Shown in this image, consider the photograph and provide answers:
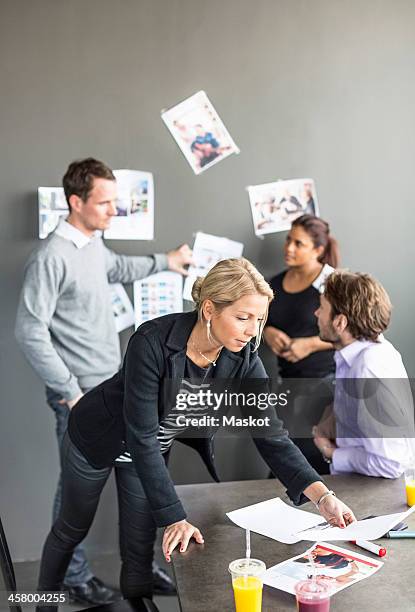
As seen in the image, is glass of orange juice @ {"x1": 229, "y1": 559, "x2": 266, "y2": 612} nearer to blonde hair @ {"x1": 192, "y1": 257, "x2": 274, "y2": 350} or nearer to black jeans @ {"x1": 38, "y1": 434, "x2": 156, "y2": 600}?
blonde hair @ {"x1": 192, "y1": 257, "x2": 274, "y2": 350}

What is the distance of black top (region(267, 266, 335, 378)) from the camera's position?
2.94 metres

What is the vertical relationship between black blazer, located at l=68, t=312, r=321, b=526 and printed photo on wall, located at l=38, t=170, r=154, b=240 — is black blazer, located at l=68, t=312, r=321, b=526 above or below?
below

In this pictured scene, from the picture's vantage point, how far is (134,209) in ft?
9.77

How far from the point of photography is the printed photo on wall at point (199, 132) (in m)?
2.95

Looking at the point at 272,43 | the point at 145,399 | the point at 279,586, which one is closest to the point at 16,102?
the point at 272,43

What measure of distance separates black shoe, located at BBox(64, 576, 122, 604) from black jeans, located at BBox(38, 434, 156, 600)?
56 cm

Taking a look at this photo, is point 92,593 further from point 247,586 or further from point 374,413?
point 247,586

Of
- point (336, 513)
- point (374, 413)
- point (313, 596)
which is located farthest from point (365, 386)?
point (313, 596)

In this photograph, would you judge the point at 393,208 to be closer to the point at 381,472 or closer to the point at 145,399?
the point at 381,472

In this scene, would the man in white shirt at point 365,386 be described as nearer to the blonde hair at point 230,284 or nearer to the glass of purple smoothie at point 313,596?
the blonde hair at point 230,284

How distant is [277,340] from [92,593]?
114cm

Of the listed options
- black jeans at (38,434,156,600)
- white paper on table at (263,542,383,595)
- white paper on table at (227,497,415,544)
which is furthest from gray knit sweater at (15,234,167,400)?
white paper on table at (263,542,383,595)

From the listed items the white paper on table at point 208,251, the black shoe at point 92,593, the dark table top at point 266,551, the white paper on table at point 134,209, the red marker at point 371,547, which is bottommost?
the black shoe at point 92,593

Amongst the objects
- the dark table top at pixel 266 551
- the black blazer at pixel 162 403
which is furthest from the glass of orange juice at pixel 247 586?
the black blazer at pixel 162 403
